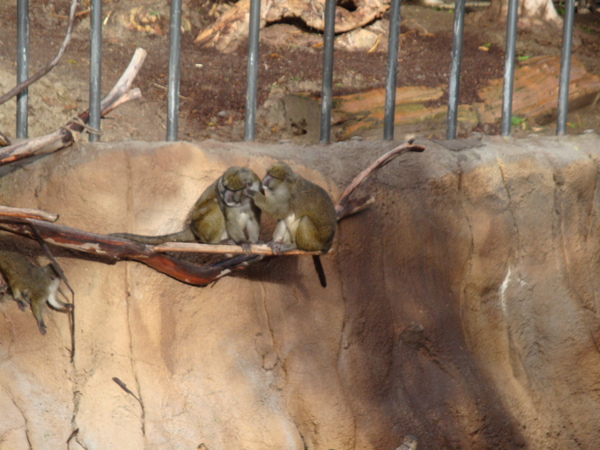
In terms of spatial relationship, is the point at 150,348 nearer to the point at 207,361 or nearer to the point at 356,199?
the point at 207,361

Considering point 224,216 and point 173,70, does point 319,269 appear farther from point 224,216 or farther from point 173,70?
point 173,70

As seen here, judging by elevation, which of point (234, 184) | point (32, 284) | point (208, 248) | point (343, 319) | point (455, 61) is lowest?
point (343, 319)

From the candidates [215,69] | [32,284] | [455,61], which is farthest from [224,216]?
[215,69]

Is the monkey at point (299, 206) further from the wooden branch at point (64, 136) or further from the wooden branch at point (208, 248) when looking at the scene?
the wooden branch at point (64, 136)

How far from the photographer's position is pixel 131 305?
436 cm

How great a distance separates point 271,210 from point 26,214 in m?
1.36

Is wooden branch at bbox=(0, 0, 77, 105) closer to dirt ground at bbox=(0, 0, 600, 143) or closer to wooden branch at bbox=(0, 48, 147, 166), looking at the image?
wooden branch at bbox=(0, 48, 147, 166)

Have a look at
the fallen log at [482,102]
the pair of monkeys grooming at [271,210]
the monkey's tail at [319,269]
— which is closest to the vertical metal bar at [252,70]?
the pair of monkeys grooming at [271,210]

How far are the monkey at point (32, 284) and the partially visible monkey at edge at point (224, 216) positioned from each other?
0.51 meters

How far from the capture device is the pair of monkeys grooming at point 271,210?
4238mm

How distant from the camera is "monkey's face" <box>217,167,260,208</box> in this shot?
13.5 ft

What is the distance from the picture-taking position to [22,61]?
461cm

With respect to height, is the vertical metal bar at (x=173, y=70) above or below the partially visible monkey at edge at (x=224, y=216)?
above

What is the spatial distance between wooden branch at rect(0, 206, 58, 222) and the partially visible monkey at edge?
43cm
